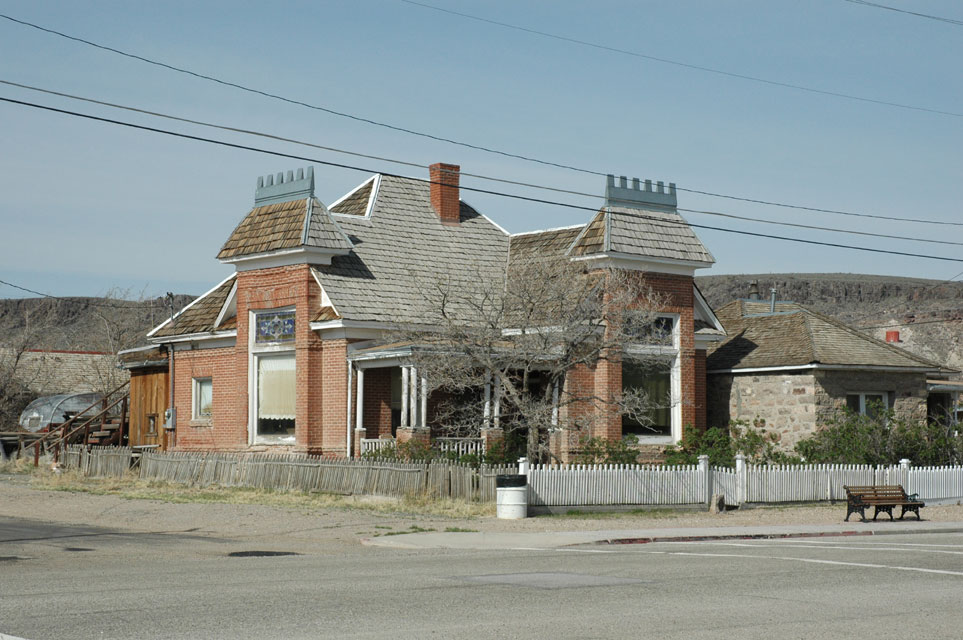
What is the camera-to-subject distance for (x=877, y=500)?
23828mm

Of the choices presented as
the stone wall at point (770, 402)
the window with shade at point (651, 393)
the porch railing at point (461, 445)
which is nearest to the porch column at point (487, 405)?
the porch railing at point (461, 445)

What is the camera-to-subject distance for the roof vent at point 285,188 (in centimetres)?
2989

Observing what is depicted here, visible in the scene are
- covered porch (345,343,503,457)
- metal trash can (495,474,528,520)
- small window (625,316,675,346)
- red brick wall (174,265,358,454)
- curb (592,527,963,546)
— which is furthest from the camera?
small window (625,316,675,346)

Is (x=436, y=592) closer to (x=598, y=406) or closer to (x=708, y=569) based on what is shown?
(x=708, y=569)

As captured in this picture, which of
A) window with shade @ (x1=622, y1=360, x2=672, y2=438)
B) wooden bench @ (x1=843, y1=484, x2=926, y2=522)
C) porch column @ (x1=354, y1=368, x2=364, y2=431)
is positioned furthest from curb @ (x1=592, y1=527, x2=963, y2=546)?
porch column @ (x1=354, y1=368, x2=364, y2=431)

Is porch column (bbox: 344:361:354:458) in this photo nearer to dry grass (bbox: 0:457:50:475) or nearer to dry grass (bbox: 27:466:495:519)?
dry grass (bbox: 27:466:495:519)

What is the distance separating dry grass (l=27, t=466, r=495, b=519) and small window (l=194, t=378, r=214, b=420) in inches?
122

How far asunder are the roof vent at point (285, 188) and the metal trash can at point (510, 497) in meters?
11.0

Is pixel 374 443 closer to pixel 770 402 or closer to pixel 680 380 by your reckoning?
pixel 680 380

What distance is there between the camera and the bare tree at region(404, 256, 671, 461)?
83.0 feet

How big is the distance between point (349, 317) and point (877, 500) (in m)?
13.0

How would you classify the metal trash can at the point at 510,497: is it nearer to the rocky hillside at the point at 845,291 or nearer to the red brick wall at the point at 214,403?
the red brick wall at the point at 214,403

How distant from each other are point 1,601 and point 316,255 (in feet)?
61.0

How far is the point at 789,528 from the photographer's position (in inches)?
846
